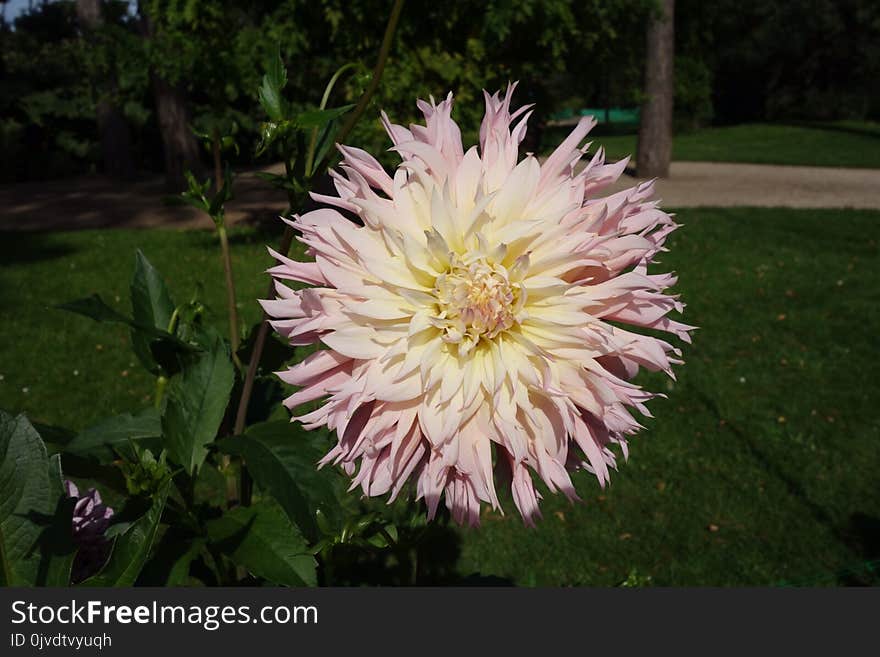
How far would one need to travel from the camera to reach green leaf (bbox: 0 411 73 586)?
0.87 metres

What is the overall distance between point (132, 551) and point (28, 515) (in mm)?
126

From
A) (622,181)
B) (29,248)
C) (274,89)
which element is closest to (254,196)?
(29,248)

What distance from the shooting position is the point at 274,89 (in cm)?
105

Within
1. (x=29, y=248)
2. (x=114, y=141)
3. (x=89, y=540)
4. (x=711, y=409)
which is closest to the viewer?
(x=89, y=540)

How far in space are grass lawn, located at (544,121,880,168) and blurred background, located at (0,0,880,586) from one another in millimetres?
1414

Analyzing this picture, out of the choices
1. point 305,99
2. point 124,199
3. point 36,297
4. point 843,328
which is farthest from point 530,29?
point 124,199

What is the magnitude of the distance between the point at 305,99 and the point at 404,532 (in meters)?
8.26

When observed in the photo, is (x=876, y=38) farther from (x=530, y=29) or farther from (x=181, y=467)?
(x=181, y=467)

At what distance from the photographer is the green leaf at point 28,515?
872 millimetres

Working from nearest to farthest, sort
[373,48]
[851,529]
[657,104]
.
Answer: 1. [851,529]
2. [373,48]
3. [657,104]

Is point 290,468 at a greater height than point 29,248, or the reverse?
point 290,468

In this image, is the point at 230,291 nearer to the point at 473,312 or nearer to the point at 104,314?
the point at 104,314

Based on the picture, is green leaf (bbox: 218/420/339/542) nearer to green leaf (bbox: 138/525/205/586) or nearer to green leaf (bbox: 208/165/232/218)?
green leaf (bbox: 138/525/205/586)

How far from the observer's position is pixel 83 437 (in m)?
1.16
